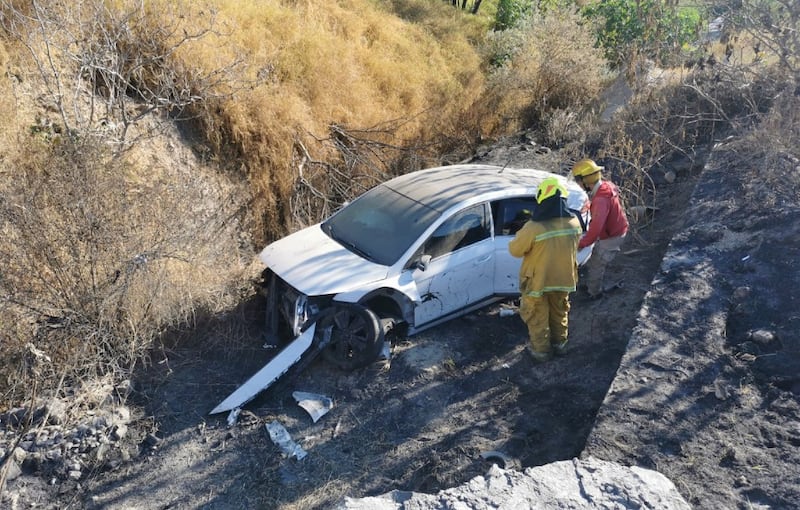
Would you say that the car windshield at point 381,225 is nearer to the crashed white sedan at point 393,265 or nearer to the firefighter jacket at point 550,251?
the crashed white sedan at point 393,265

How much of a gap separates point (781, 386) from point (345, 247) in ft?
13.1

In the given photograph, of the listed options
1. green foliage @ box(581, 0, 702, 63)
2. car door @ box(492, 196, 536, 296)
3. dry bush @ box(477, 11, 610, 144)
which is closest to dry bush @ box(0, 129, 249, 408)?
car door @ box(492, 196, 536, 296)

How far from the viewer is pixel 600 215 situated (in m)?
6.32

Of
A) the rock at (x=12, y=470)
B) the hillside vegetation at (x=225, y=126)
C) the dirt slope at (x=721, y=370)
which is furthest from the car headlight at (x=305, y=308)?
the dirt slope at (x=721, y=370)

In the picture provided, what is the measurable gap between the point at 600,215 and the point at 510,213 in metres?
0.92

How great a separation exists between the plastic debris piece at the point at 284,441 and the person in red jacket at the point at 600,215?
349 cm

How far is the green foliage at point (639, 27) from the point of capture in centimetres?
1376

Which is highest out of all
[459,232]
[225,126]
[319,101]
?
[319,101]

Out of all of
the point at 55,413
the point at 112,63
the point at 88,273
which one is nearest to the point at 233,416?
the point at 55,413

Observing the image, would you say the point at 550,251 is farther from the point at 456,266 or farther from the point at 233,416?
the point at 233,416

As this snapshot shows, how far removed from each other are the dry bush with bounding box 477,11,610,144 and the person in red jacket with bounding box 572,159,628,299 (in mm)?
6300

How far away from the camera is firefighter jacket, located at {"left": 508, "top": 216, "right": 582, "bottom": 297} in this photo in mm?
5555

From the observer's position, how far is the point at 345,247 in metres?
6.38

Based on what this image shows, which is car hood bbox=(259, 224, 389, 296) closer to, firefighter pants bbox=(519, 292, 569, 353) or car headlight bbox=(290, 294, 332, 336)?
car headlight bbox=(290, 294, 332, 336)
